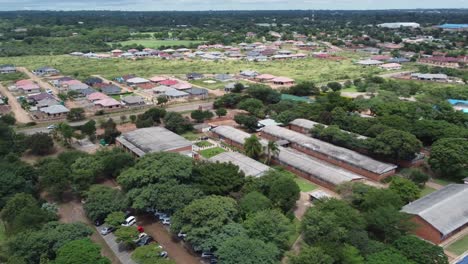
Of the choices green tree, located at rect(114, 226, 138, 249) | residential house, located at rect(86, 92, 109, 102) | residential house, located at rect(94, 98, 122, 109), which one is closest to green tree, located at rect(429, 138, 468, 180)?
green tree, located at rect(114, 226, 138, 249)

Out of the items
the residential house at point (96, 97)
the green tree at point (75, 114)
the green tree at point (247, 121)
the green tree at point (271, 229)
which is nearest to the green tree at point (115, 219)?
the green tree at point (271, 229)

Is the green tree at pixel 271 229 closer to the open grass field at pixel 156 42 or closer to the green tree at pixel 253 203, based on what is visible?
the green tree at pixel 253 203

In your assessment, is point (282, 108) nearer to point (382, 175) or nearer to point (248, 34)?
point (382, 175)

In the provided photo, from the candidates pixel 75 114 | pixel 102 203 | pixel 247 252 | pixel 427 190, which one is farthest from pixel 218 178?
pixel 75 114

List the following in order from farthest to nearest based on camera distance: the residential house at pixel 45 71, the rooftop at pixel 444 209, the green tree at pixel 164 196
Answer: the residential house at pixel 45 71, the green tree at pixel 164 196, the rooftop at pixel 444 209

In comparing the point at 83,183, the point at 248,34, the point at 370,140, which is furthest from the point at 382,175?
the point at 248,34

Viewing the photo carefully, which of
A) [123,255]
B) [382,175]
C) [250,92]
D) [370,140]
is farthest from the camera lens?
[250,92]
